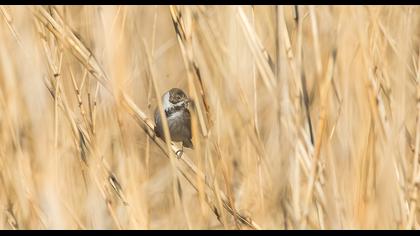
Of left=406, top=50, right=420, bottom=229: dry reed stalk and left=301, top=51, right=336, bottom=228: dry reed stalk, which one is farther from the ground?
left=301, top=51, right=336, bottom=228: dry reed stalk

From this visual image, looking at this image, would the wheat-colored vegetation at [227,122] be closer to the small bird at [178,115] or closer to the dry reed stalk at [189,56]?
the dry reed stalk at [189,56]

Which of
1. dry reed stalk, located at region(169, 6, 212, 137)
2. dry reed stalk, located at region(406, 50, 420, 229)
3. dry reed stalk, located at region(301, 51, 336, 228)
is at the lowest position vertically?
dry reed stalk, located at region(406, 50, 420, 229)

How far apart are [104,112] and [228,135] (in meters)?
0.40

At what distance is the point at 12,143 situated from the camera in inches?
73.9

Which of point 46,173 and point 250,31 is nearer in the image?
point 250,31

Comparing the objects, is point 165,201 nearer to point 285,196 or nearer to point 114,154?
point 114,154

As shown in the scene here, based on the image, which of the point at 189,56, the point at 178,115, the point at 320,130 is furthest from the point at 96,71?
the point at 178,115

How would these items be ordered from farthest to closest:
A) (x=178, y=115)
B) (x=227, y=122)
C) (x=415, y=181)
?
1. (x=178, y=115)
2. (x=227, y=122)
3. (x=415, y=181)

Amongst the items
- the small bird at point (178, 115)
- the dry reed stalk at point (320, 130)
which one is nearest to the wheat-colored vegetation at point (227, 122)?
the dry reed stalk at point (320, 130)

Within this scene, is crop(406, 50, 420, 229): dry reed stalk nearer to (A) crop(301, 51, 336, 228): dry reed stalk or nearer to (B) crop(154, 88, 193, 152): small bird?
(A) crop(301, 51, 336, 228): dry reed stalk

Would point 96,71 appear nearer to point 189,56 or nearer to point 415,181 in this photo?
point 189,56

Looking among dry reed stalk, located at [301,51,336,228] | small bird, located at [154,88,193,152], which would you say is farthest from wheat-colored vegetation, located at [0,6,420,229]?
small bird, located at [154,88,193,152]

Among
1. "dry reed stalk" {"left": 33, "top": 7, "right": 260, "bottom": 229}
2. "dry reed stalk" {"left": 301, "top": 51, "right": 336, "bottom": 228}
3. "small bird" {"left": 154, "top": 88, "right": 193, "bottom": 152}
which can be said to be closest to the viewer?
"dry reed stalk" {"left": 301, "top": 51, "right": 336, "bottom": 228}
